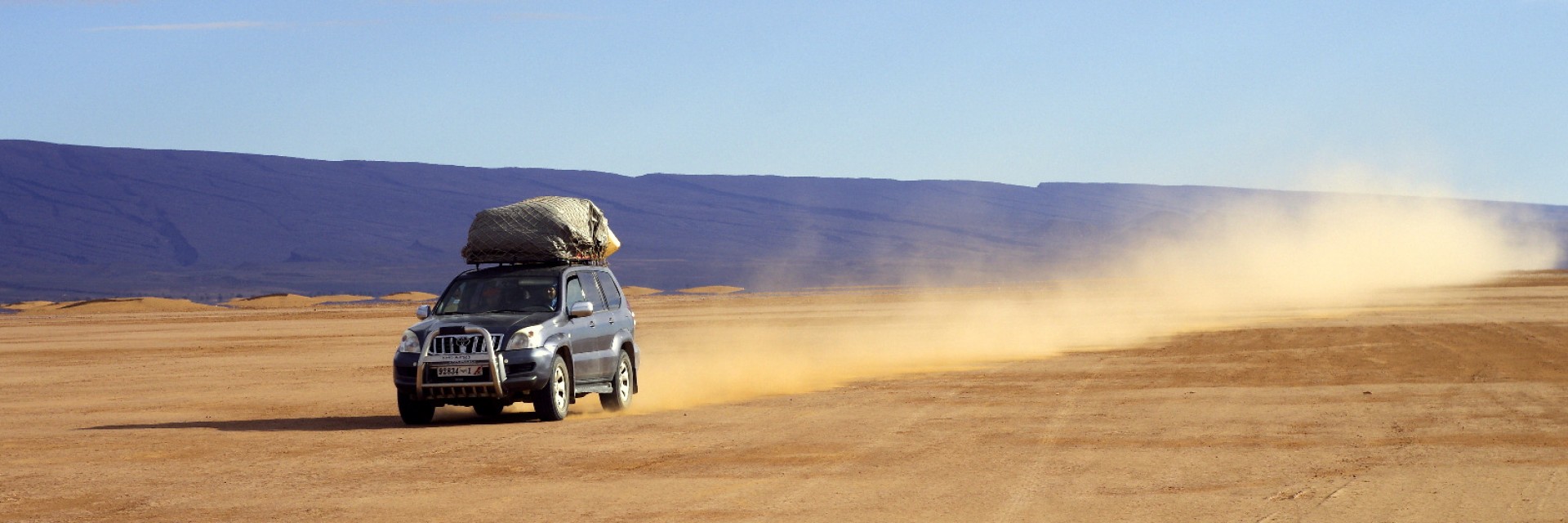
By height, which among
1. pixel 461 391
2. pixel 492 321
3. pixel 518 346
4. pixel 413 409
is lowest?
pixel 413 409

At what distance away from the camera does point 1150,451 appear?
43.0ft

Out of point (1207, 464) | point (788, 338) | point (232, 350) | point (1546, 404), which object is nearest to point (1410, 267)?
point (788, 338)

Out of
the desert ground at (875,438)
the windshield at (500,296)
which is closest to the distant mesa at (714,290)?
the desert ground at (875,438)

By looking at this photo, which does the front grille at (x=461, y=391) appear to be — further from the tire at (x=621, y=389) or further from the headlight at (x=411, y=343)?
the tire at (x=621, y=389)

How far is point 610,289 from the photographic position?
19.1 meters

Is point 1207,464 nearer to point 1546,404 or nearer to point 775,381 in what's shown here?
point 1546,404

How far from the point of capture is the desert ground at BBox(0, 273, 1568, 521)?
34.4 ft

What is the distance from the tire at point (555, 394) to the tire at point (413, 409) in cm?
114

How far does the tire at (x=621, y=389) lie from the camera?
723 inches

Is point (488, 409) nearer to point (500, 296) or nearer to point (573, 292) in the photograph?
point (500, 296)

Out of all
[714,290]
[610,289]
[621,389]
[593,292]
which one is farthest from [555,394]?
[714,290]

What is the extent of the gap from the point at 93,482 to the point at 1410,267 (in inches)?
3372

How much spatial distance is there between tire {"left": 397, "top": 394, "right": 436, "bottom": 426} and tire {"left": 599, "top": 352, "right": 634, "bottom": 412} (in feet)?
6.55

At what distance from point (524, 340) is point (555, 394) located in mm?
712
